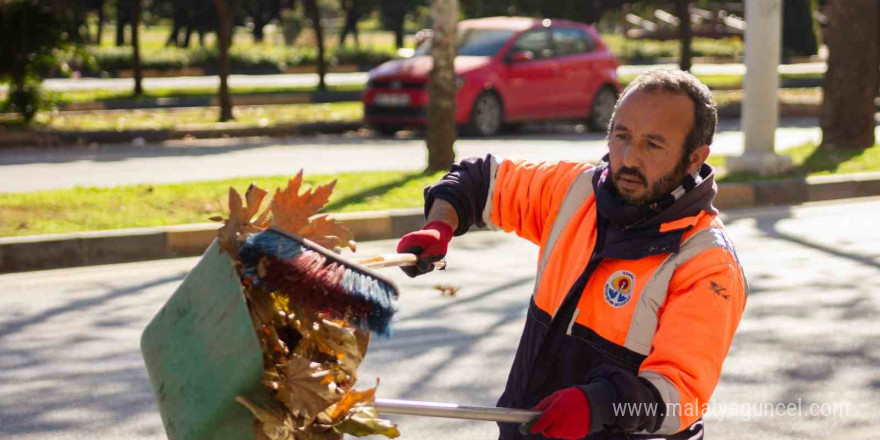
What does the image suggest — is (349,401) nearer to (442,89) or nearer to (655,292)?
(655,292)

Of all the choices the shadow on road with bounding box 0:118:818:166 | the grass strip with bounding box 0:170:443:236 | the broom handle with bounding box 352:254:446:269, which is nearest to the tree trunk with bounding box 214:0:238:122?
the shadow on road with bounding box 0:118:818:166

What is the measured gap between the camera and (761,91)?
11.8 meters

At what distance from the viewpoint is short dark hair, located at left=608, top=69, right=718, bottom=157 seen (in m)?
2.75

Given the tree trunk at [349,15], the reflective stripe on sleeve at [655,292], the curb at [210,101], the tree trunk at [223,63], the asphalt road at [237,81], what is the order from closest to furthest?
the reflective stripe on sleeve at [655,292], the tree trunk at [223,63], the curb at [210,101], the asphalt road at [237,81], the tree trunk at [349,15]

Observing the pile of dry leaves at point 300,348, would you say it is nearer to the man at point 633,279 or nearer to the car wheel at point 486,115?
the man at point 633,279

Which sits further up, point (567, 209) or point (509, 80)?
point (567, 209)

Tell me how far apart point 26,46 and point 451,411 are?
14633 millimetres

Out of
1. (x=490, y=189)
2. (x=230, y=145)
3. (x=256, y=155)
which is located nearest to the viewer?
(x=490, y=189)

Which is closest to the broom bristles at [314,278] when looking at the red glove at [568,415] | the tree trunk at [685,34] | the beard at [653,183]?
the red glove at [568,415]

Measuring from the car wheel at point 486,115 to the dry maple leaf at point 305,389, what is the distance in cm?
1410

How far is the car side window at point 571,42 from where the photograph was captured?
687 inches

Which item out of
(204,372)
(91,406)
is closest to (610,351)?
(204,372)

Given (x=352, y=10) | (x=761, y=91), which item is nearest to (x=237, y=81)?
(x=352, y=10)

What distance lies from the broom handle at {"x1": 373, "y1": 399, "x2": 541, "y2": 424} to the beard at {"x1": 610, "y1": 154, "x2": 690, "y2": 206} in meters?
0.53
